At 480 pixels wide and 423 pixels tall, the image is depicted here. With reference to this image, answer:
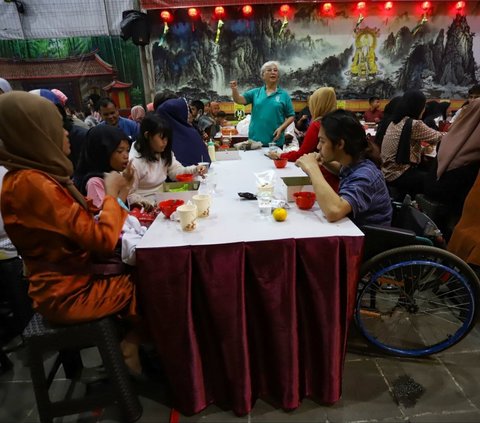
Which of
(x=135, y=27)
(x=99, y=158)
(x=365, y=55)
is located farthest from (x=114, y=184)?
(x=365, y=55)

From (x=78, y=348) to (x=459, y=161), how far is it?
103 inches

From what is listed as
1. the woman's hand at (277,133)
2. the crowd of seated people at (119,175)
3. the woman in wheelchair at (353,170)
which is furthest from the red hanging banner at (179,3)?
the woman in wheelchair at (353,170)

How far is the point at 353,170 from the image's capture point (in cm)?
176

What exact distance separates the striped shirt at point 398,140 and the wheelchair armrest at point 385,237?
169cm

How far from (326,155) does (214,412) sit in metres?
1.47

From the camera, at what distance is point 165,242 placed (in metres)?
1.38

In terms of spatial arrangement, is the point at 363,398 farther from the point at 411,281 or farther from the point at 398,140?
the point at 398,140

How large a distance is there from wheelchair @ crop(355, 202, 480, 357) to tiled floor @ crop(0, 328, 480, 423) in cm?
11

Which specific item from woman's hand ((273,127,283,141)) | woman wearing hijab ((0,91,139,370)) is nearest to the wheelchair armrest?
woman wearing hijab ((0,91,139,370))

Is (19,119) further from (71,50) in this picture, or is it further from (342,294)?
(71,50)

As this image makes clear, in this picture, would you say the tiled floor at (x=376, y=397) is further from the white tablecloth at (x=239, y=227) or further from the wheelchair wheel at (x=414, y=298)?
the white tablecloth at (x=239, y=227)

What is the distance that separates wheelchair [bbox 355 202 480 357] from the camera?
65.2 inches

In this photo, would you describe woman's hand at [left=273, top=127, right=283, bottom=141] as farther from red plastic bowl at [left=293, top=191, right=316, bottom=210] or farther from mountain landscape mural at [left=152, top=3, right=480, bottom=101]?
mountain landscape mural at [left=152, top=3, right=480, bottom=101]

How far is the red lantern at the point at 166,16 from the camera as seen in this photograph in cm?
653
